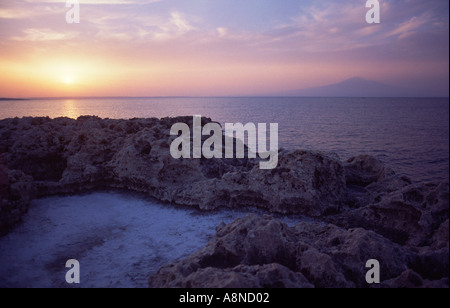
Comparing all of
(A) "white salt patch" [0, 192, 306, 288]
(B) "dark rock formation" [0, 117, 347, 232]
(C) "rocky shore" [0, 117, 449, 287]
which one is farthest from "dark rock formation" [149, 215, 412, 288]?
(B) "dark rock formation" [0, 117, 347, 232]

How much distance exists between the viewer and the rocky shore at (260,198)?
4.93 m

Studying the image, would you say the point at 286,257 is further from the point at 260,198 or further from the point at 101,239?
the point at 101,239

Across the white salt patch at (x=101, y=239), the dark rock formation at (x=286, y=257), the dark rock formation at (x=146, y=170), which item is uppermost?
the dark rock formation at (x=146, y=170)

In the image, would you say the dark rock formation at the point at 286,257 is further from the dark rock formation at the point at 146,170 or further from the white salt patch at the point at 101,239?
the dark rock formation at the point at 146,170

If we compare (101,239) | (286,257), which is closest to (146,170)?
(101,239)

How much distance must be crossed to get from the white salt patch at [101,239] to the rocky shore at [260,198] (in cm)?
60

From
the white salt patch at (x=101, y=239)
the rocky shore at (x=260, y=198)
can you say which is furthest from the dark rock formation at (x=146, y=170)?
the white salt patch at (x=101, y=239)

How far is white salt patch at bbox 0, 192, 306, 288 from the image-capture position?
19.9ft

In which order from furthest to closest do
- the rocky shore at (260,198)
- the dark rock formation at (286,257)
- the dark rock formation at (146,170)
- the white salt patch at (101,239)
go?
the dark rock formation at (146,170) → the white salt patch at (101,239) → the rocky shore at (260,198) → the dark rock formation at (286,257)

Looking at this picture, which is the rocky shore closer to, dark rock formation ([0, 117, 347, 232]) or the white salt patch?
dark rock formation ([0, 117, 347, 232])

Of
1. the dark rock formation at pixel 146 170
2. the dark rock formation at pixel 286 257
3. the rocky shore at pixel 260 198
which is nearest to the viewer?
Result: the dark rock formation at pixel 286 257
